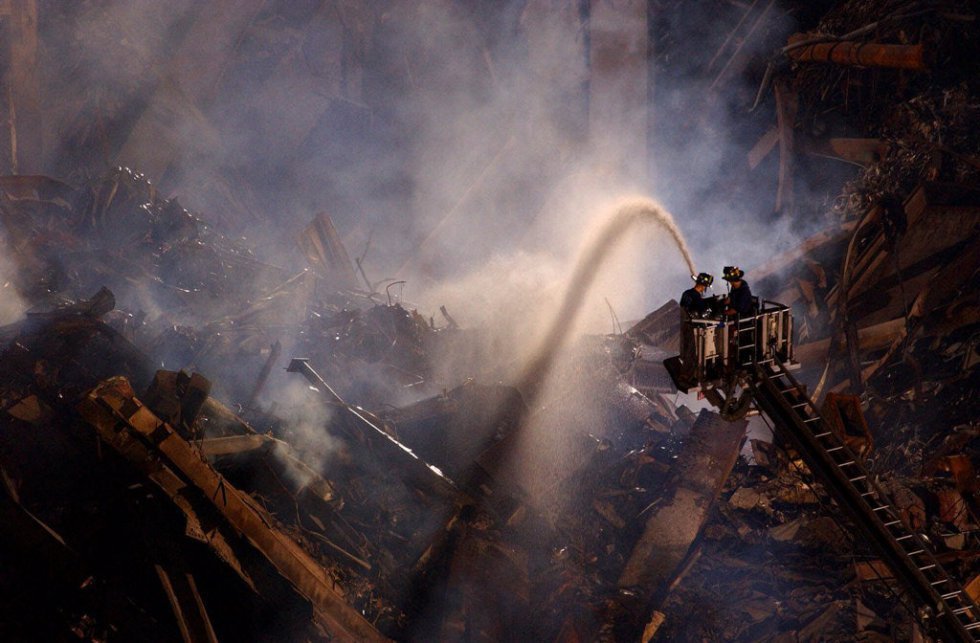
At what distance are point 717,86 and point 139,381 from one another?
634 inches

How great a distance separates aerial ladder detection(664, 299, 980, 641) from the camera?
15.7 feet

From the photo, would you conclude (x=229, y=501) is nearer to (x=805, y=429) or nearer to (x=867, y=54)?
(x=805, y=429)

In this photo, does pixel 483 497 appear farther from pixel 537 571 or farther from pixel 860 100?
pixel 860 100

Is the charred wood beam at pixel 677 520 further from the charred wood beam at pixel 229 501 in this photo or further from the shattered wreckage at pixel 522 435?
the charred wood beam at pixel 229 501

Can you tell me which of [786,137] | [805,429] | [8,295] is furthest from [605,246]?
[8,295]

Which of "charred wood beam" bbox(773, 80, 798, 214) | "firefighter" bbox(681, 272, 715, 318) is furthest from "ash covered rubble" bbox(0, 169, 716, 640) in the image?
"charred wood beam" bbox(773, 80, 798, 214)

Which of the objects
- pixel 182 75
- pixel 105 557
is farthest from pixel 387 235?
pixel 105 557

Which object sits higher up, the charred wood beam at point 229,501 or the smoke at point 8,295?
the smoke at point 8,295

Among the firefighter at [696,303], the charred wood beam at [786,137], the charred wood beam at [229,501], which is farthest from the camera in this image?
the charred wood beam at [786,137]

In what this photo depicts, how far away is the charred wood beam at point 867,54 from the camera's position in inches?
452

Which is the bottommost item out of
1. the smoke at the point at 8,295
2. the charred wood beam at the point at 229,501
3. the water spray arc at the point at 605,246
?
the charred wood beam at the point at 229,501

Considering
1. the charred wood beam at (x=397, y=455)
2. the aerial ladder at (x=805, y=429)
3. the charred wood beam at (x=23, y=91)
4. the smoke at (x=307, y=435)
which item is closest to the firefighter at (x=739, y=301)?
the aerial ladder at (x=805, y=429)

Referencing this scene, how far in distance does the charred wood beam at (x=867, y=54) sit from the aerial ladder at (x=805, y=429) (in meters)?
9.25

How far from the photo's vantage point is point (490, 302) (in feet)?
53.5
